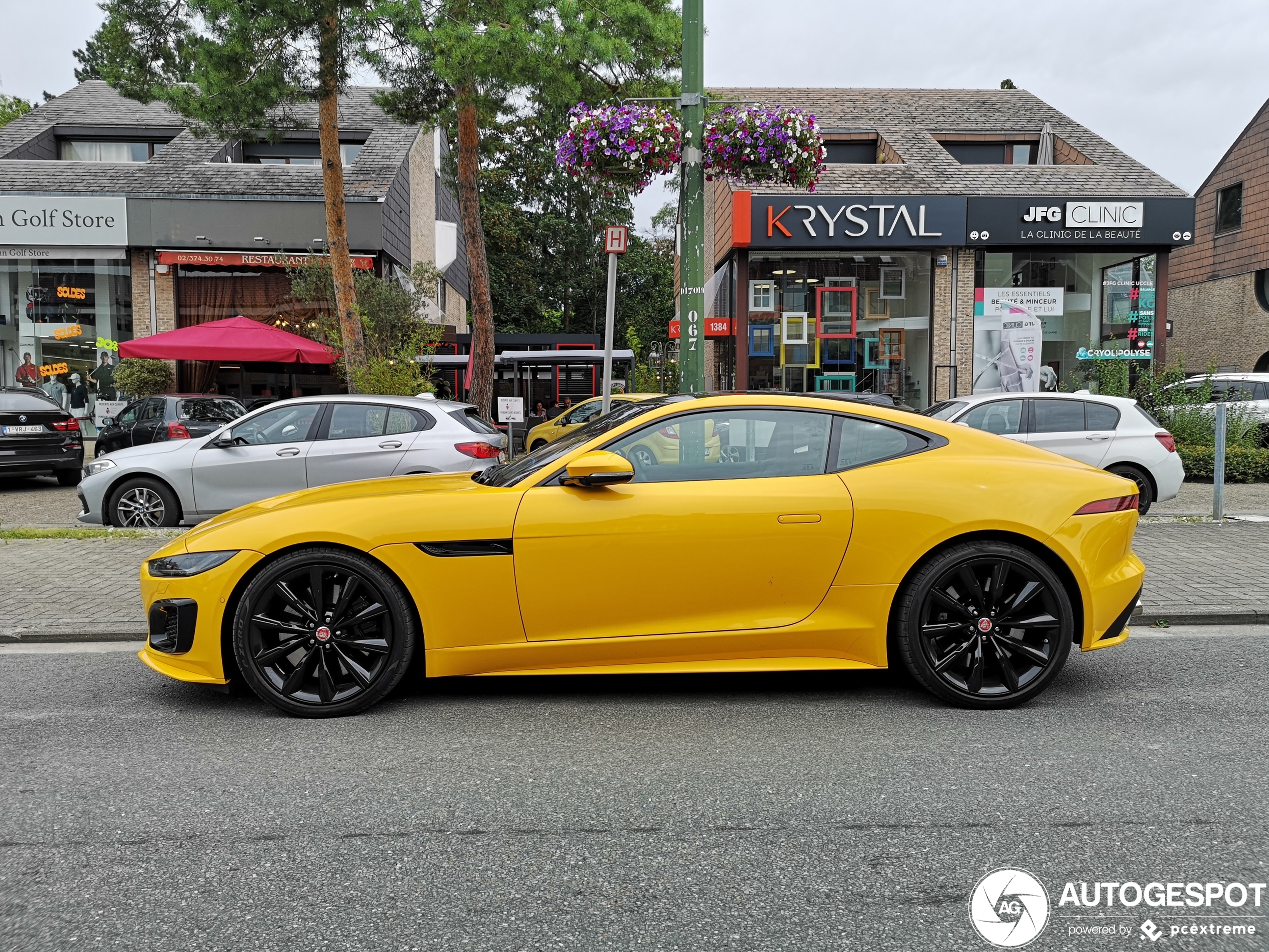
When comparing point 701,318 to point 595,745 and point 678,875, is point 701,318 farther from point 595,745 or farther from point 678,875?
point 678,875

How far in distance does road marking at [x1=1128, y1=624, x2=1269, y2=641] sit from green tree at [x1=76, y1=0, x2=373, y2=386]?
1180cm

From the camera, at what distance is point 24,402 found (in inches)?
530

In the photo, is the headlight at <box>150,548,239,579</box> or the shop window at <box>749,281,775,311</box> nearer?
the headlight at <box>150,548,239,579</box>

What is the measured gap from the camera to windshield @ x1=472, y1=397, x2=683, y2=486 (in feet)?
14.8

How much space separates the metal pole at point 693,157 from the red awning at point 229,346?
10.8 m

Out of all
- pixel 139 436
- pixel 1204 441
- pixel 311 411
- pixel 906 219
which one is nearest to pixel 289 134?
pixel 139 436

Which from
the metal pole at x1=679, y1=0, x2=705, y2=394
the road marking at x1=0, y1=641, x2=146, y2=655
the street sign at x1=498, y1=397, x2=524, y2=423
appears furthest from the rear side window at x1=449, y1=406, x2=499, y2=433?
the road marking at x1=0, y1=641, x2=146, y2=655

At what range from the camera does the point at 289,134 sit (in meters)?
24.1

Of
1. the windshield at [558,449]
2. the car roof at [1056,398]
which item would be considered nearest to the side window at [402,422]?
the windshield at [558,449]

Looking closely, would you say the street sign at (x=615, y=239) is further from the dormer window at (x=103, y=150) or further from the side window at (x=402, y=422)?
the dormer window at (x=103, y=150)

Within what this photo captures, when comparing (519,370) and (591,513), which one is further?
(519,370)

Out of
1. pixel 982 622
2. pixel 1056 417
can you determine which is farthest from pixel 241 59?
pixel 982 622

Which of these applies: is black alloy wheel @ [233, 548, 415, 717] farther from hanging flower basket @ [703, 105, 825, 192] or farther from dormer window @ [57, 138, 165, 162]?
dormer window @ [57, 138, 165, 162]

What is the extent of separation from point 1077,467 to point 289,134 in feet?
78.1
